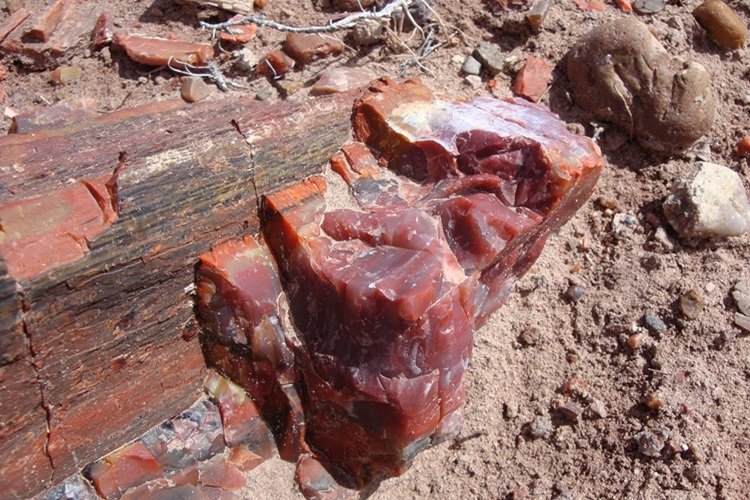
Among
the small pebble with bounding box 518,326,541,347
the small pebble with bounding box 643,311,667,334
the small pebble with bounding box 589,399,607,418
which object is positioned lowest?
the small pebble with bounding box 589,399,607,418

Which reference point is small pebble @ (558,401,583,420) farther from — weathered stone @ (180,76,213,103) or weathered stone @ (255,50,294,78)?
weathered stone @ (180,76,213,103)

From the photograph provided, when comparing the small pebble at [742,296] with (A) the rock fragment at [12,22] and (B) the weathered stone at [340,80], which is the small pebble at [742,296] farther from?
(A) the rock fragment at [12,22]

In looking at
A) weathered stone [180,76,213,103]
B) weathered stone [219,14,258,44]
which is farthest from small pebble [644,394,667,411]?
weathered stone [219,14,258,44]

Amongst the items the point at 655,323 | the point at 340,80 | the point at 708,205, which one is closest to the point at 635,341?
the point at 655,323

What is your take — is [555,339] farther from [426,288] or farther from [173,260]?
[173,260]

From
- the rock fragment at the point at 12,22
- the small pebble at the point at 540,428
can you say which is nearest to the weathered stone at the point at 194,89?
the rock fragment at the point at 12,22

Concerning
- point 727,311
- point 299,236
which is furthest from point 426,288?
point 727,311
